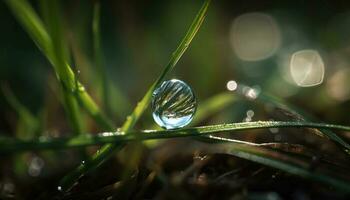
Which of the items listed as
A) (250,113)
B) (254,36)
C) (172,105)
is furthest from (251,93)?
(254,36)

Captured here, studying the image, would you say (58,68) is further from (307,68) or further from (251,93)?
(307,68)

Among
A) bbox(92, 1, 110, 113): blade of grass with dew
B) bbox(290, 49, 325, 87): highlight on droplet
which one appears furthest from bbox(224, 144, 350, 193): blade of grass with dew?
bbox(290, 49, 325, 87): highlight on droplet

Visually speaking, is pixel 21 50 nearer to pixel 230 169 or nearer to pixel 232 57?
pixel 232 57

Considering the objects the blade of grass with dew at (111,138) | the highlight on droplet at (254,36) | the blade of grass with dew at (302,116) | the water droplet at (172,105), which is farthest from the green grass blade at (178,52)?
the highlight on droplet at (254,36)

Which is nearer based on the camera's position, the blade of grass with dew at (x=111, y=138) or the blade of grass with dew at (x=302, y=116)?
the blade of grass with dew at (x=111, y=138)

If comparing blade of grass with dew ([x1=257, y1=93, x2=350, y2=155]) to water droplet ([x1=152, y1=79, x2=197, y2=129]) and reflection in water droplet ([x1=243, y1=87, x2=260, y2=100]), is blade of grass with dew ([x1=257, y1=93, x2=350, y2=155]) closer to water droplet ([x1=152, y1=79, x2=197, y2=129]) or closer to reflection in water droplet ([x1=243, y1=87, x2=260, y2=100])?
reflection in water droplet ([x1=243, y1=87, x2=260, y2=100])

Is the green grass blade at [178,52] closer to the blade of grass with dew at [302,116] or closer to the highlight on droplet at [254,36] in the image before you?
the blade of grass with dew at [302,116]
